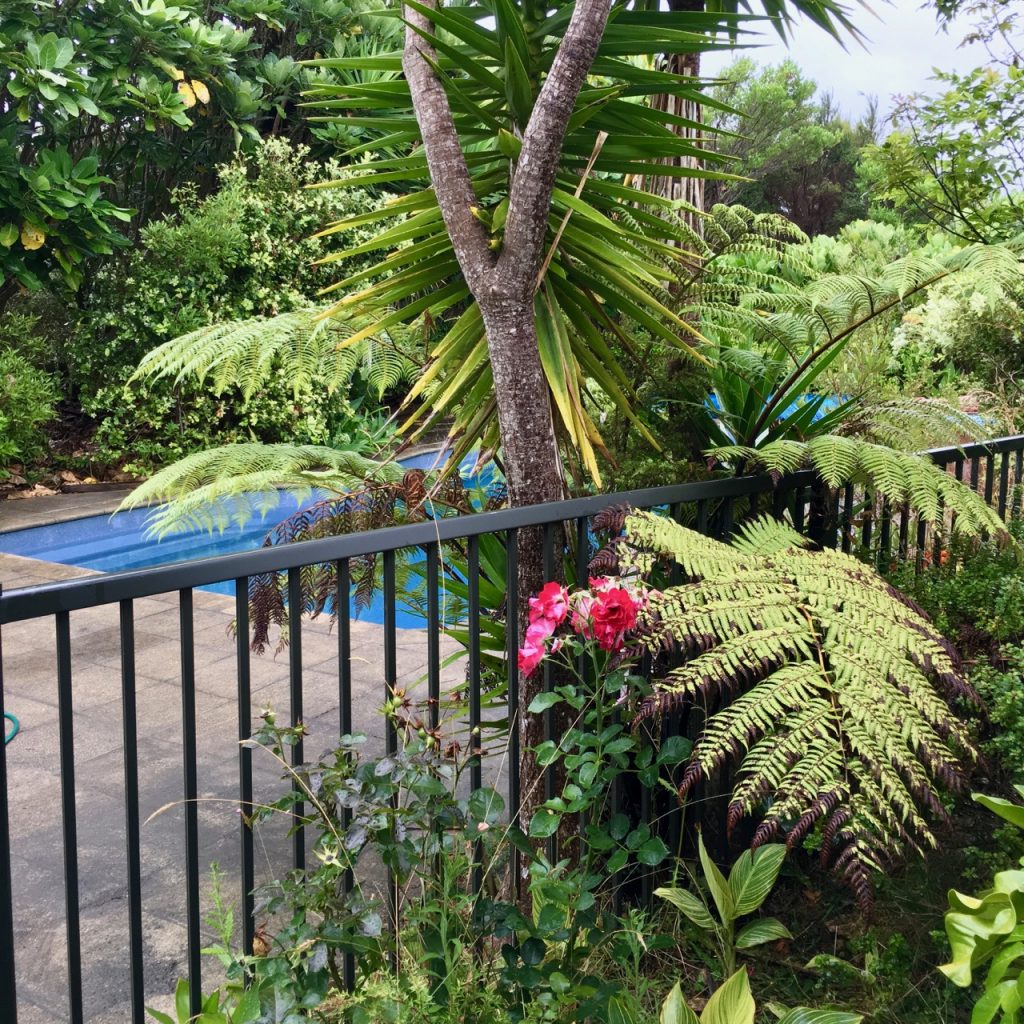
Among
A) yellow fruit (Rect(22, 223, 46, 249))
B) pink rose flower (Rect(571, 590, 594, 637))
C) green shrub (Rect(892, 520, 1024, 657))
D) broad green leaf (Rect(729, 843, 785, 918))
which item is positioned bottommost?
broad green leaf (Rect(729, 843, 785, 918))

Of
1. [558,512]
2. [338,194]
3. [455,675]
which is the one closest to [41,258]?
[338,194]

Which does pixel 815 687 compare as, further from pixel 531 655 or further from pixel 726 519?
pixel 726 519

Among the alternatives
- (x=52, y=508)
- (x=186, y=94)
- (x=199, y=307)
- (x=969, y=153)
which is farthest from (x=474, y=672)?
(x=186, y=94)

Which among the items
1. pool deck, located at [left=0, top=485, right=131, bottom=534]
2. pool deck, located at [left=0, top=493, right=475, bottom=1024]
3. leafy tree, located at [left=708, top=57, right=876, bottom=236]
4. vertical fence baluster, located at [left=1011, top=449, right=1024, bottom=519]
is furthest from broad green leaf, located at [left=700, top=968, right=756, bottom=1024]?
leafy tree, located at [left=708, top=57, right=876, bottom=236]

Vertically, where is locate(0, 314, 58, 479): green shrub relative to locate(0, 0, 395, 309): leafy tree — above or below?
below

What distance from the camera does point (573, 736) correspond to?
160 cm

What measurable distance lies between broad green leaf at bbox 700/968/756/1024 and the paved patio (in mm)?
790

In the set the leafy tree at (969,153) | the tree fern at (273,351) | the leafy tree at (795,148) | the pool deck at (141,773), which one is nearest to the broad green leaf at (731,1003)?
the pool deck at (141,773)

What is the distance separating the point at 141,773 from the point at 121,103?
26.0 ft

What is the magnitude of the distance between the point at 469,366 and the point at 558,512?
1.52 feet

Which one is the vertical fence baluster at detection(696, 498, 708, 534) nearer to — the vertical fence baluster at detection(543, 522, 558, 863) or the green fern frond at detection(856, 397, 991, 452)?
the vertical fence baluster at detection(543, 522, 558, 863)

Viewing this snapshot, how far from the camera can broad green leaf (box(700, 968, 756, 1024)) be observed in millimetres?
1445

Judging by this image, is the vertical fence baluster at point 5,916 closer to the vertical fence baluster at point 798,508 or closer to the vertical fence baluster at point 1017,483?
the vertical fence baluster at point 798,508

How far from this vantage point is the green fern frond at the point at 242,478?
2104 millimetres
